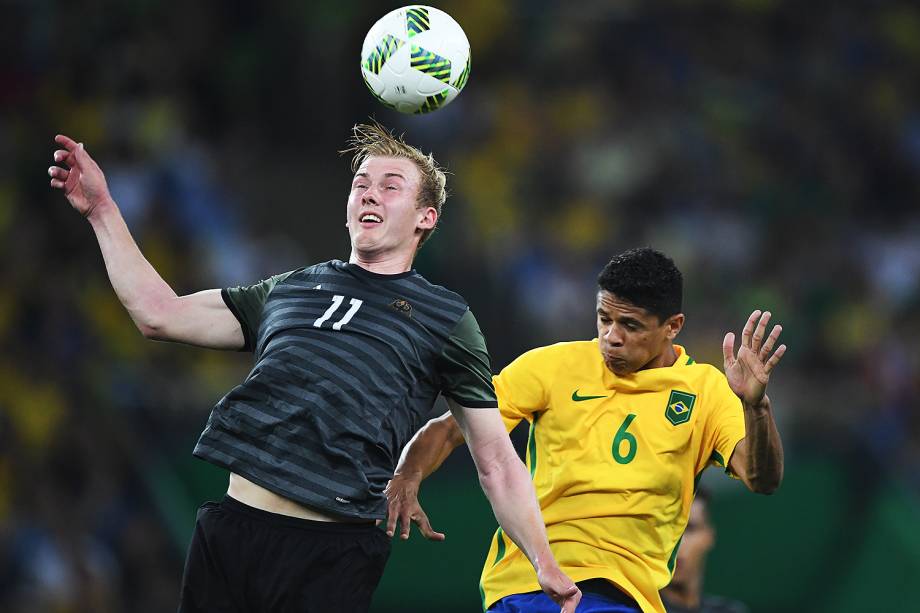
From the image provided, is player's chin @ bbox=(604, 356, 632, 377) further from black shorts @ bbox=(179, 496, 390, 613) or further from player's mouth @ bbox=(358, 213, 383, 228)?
black shorts @ bbox=(179, 496, 390, 613)

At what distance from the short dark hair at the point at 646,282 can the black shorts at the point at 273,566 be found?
1.25m

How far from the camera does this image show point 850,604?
9805mm

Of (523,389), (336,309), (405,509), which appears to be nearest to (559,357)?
(523,389)

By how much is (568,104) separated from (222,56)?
3470mm

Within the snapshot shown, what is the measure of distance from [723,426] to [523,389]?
0.69 m

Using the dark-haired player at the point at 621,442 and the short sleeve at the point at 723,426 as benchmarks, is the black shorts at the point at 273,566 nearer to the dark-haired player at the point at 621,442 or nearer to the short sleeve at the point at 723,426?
the dark-haired player at the point at 621,442

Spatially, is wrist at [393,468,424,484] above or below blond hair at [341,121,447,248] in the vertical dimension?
below

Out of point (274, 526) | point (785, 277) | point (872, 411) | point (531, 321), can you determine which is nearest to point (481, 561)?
point (531, 321)

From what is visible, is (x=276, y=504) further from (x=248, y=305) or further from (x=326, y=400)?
(x=248, y=305)

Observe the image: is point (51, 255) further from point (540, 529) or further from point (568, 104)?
point (540, 529)

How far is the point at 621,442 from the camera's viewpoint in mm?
4637

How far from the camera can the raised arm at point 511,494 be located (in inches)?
164

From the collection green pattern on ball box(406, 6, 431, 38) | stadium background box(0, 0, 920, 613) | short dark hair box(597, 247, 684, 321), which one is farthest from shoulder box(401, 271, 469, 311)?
stadium background box(0, 0, 920, 613)

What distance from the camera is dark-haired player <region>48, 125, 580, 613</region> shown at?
13.4 feet
